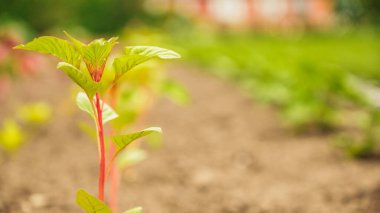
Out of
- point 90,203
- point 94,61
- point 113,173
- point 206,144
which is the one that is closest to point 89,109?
point 94,61

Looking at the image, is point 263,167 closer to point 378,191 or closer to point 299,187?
point 299,187

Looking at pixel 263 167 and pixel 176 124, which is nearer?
pixel 263 167

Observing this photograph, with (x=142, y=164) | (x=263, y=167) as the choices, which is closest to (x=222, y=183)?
(x=263, y=167)

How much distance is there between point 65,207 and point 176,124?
2115mm

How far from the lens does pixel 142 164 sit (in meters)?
2.83

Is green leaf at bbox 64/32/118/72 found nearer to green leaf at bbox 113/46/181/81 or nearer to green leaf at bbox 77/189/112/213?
green leaf at bbox 113/46/181/81

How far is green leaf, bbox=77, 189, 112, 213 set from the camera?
1258 millimetres

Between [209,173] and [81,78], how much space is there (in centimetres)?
157

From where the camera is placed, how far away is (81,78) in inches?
46.9

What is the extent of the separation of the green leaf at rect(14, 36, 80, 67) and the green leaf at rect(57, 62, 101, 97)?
7cm

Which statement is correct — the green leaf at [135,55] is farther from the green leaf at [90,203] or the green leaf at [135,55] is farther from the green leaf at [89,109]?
the green leaf at [90,203]

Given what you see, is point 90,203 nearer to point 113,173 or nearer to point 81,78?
point 81,78

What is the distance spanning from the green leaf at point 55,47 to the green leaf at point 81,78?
7 cm

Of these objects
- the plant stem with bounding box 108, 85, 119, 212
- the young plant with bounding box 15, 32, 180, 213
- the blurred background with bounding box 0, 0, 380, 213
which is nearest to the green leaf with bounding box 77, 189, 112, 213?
the young plant with bounding box 15, 32, 180, 213
